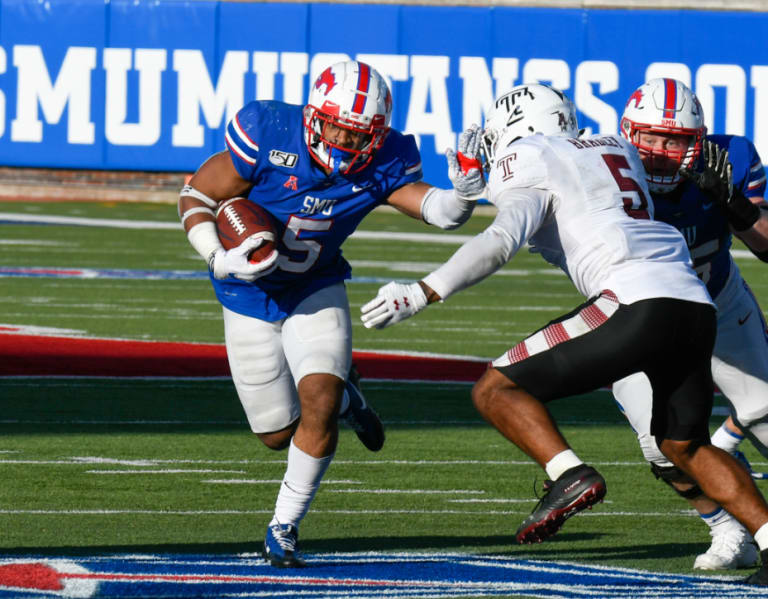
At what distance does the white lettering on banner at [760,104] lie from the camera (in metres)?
23.6

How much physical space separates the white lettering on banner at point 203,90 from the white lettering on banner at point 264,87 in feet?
0.05

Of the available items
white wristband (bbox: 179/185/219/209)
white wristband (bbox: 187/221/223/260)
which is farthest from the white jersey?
white wristband (bbox: 179/185/219/209)

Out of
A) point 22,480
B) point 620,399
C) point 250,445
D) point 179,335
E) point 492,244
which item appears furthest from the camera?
point 179,335

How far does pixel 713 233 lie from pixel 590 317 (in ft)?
4.26

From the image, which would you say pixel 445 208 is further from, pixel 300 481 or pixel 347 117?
pixel 300 481

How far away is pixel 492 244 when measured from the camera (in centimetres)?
490

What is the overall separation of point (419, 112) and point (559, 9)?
2.54 m

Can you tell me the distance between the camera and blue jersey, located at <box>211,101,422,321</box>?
602 centimetres

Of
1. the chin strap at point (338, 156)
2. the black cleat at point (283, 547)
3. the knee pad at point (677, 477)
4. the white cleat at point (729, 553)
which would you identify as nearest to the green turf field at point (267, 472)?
the white cleat at point (729, 553)

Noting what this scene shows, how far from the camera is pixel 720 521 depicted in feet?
18.8

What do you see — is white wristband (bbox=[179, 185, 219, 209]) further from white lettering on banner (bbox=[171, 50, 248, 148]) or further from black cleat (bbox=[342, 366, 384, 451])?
white lettering on banner (bbox=[171, 50, 248, 148])

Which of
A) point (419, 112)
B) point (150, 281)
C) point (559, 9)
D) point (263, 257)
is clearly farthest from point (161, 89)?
point (263, 257)

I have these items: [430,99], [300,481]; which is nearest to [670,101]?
[300,481]

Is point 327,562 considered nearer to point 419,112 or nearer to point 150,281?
point 150,281
